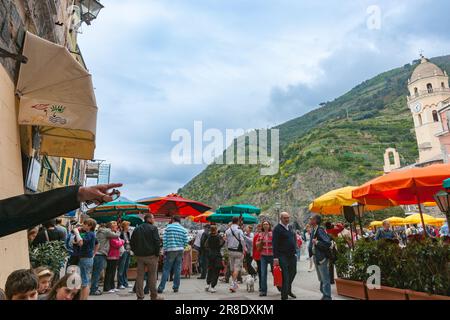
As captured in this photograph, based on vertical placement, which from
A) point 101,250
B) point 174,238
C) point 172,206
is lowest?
point 101,250

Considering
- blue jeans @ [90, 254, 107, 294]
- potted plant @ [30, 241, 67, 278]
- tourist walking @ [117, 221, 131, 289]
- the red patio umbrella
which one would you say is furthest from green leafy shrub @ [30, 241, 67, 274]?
the red patio umbrella

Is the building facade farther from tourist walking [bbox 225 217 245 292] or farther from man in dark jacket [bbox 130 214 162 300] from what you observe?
tourist walking [bbox 225 217 245 292]

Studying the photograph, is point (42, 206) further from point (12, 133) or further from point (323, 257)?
point (323, 257)

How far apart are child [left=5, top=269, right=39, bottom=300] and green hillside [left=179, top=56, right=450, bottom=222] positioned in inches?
2172

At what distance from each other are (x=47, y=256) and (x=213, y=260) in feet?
13.6

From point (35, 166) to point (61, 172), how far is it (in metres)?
11.3

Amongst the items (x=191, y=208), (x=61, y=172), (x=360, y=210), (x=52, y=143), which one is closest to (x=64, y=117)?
(x=52, y=143)

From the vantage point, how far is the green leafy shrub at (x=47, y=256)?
5613mm

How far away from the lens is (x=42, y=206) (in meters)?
1.60

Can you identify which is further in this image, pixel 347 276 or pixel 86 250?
pixel 347 276

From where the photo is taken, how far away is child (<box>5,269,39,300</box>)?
2299mm

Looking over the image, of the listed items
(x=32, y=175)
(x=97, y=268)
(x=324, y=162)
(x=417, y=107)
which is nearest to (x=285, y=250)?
(x=97, y=268)

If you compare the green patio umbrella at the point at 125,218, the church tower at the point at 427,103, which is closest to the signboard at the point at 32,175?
the green patio umbrella at the point at 125,218
